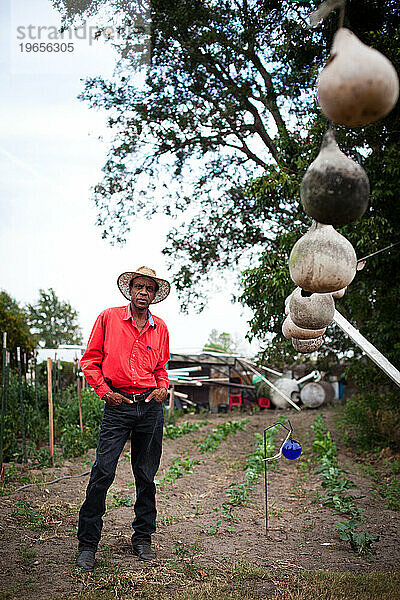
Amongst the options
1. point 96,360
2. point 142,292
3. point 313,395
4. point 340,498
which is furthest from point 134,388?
point 313,395

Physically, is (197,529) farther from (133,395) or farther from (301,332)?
(301,332)

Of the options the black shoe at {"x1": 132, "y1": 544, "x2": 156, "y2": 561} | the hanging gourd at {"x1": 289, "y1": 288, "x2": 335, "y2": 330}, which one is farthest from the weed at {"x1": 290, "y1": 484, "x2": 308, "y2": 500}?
the hanging gourd at {"x1": 289, "y1": 288, "x2": 335, "y2": 330}

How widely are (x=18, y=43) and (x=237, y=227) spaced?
516 cm

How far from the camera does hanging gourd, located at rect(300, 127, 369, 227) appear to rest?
2.06m

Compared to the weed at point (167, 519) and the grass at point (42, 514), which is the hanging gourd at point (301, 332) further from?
the grass at point (42, 514)

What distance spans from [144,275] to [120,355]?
0.61m

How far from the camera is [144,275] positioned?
427 centimetres

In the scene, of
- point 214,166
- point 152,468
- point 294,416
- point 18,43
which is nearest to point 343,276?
point 152,468

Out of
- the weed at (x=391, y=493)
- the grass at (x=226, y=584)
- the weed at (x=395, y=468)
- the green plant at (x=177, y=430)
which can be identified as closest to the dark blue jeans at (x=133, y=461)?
the grass at (x=226, y=584)

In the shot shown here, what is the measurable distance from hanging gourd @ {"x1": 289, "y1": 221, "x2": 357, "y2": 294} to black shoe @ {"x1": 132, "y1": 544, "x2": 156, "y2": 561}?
246 cm

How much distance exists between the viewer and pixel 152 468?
166 inches

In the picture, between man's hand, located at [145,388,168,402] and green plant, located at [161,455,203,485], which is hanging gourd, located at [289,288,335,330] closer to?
man's hand, located at [145,388,168,402]

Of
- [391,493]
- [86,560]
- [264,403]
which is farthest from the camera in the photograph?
[264,403]

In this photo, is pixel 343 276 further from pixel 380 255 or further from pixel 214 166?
pixel 214 166
